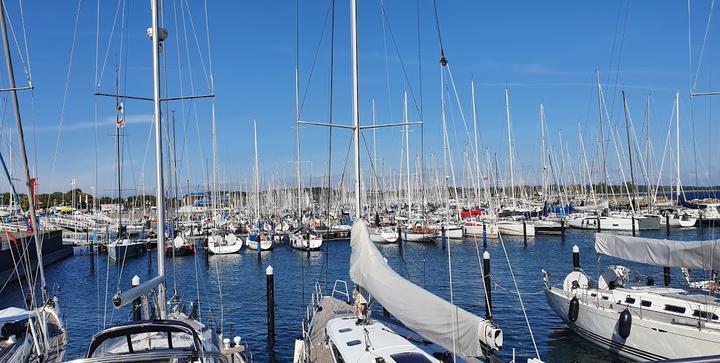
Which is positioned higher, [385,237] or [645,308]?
[645,308]

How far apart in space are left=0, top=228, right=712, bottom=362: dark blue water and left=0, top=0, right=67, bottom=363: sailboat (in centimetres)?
187

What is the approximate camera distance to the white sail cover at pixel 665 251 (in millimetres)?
16375

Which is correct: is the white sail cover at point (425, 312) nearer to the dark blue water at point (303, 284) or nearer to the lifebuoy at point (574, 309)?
the dark blue water at point (303, 284)

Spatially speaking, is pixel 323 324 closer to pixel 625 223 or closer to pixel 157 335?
pixel 157 335

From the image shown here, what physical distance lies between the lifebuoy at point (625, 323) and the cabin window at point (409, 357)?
10725mm

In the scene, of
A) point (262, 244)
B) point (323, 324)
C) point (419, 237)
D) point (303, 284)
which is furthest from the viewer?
point (419, 237)

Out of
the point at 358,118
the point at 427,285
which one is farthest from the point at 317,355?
the point at 427,285

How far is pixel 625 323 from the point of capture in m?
17.5

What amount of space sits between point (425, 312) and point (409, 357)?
58.8 inches

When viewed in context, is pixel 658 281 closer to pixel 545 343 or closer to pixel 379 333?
pixel 545 343

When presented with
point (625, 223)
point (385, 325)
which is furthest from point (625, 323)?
point (625, 223)

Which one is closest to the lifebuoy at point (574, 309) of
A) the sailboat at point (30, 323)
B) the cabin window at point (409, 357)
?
the cabin window at point (409, 357)

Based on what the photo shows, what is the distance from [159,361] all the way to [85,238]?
240 ft

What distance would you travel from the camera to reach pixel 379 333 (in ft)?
39.2
